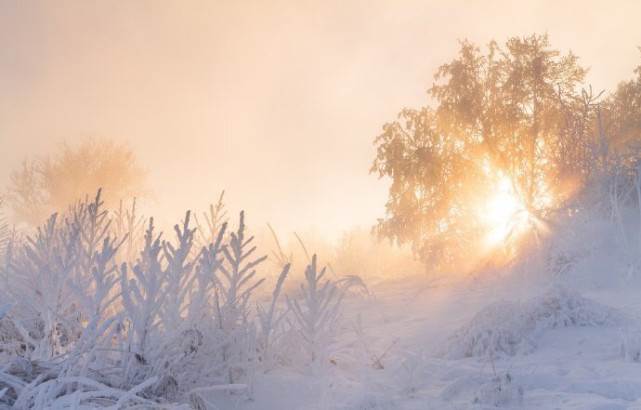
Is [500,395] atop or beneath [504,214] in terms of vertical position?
beneath

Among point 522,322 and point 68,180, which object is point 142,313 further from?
point 68,180

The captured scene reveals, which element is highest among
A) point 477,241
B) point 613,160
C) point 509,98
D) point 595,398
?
point 509,98

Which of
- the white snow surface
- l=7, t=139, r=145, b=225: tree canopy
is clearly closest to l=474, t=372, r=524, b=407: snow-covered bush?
the white snow surface

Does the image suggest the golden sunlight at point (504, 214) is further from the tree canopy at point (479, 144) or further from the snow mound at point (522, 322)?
the snow mound at point (522, 322)

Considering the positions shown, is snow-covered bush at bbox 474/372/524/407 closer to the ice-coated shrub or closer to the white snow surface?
the white snow surface

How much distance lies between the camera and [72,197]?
24625 mm

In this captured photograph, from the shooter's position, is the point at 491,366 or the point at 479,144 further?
the point at 479,144

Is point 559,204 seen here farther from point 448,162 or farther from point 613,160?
point 448,162

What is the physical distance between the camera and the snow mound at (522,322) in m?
4.09

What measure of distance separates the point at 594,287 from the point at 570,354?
443cm

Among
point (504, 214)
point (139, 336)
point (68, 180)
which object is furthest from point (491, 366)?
point (68, 180)

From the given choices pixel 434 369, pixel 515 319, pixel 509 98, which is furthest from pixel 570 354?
pixel 509 98

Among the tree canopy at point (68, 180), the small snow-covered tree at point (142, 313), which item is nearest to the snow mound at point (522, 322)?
the small snow-covered tree at point (142, 313)

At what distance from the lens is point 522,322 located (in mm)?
4328
